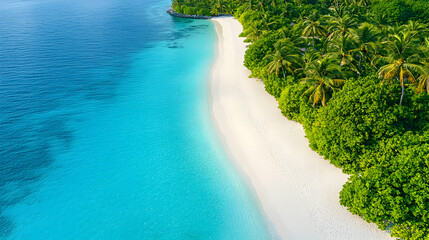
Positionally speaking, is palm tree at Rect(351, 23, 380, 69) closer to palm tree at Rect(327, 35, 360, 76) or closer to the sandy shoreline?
palm tree at Rect(327, 35, 360, 76)

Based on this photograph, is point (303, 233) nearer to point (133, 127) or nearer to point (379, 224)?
point (379, 224)

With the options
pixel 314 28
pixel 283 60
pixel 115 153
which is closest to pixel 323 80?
pixel 283 60

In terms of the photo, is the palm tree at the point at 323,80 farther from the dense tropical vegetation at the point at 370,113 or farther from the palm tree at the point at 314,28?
the palm tree at the point at 314,28

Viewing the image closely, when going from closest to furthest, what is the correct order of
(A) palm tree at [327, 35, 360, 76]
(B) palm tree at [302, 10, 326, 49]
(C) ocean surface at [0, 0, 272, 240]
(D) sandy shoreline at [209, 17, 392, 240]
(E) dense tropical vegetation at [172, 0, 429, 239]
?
(E) dense tropical vegetation at [172, 0, 429, 239], (D) sandy shoreline at [209, 17, 392, 240], (C) ocean surface at [0, 0, 272, 240], (A) palm tree at [327, 35, 360, 76], (B) palm tree at [302, 10, 326, 49]

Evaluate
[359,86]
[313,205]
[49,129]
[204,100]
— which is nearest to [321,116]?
[359,86]

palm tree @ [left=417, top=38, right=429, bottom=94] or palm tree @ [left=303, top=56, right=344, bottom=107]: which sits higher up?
palm tree @ [left=417, top=38, right=429, bottom=94]

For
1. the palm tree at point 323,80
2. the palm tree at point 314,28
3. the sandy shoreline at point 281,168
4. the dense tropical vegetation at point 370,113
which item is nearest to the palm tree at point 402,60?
the dense tropical vegetation at point 370,113

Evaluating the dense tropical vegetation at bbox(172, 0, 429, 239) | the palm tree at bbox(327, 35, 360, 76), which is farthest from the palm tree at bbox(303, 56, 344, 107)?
the palm tree at bbox(327, 35, 360, 76)
